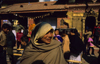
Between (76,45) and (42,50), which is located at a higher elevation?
(42,50)

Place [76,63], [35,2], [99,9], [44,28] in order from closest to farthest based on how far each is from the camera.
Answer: [44,28], [76,63], [99,9], [35,2]

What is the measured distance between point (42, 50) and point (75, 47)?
2745 mm

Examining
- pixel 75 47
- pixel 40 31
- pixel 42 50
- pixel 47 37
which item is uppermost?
pixel 40 31

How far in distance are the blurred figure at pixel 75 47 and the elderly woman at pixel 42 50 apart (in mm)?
2519

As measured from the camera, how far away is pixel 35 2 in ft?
39.3

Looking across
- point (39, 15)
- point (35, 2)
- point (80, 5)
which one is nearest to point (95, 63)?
point (80, 5)

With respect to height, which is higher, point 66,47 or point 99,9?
point 99,9

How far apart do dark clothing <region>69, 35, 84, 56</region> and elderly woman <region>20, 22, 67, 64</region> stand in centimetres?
251

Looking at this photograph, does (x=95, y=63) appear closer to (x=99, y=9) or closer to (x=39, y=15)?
(x=99, y=9)

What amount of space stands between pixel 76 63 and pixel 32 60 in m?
3.18

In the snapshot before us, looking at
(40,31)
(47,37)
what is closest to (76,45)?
(47,37)

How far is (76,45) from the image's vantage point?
14.6 feet

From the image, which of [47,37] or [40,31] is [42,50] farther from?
[40,31]

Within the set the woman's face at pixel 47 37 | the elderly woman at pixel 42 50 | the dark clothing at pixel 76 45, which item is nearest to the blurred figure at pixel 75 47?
the dark clothing at pixel 76 45
